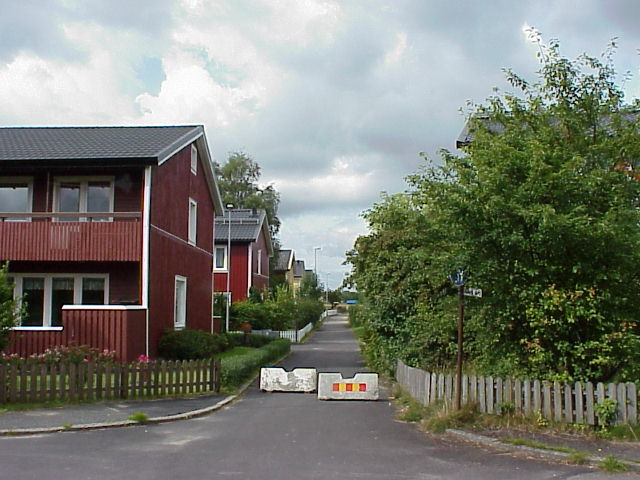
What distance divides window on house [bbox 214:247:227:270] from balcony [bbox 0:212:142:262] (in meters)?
26.2

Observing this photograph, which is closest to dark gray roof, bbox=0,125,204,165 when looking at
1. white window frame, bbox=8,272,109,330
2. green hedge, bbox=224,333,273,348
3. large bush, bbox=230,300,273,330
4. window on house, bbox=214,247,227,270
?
white window frame, bbox=8,272,109,330

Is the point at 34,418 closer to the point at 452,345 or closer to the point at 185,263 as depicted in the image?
the point at 452,345

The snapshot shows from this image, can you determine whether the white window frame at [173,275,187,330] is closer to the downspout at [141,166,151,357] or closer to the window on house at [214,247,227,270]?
the downspout at [141,166,151,357]

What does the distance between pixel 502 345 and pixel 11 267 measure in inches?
636

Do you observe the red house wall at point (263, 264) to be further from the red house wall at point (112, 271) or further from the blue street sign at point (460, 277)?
the blue street sign at point (460, 277)

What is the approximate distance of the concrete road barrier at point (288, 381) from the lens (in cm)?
1697

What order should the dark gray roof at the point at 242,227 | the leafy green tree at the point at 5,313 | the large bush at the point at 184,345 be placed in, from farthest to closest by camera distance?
the dark gray roof at the point at 242,227, the large bush at the point at 184,345, the leafy green tree at the point at 5,313

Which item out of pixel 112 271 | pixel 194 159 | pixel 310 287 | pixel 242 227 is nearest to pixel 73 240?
pixel 112 271

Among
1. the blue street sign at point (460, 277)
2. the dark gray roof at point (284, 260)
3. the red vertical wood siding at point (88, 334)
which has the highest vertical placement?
the dark gray roof at point (284, 260)

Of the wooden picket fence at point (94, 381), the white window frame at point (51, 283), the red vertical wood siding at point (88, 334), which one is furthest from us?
the white window frame at point (51, 283)

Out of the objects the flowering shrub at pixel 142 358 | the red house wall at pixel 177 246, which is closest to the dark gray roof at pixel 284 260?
the red house wall at pixel 177 246

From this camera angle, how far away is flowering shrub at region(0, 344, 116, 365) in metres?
16.9

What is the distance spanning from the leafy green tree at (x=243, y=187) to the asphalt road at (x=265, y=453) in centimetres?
5437

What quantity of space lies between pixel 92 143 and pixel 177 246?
14.2 ft
